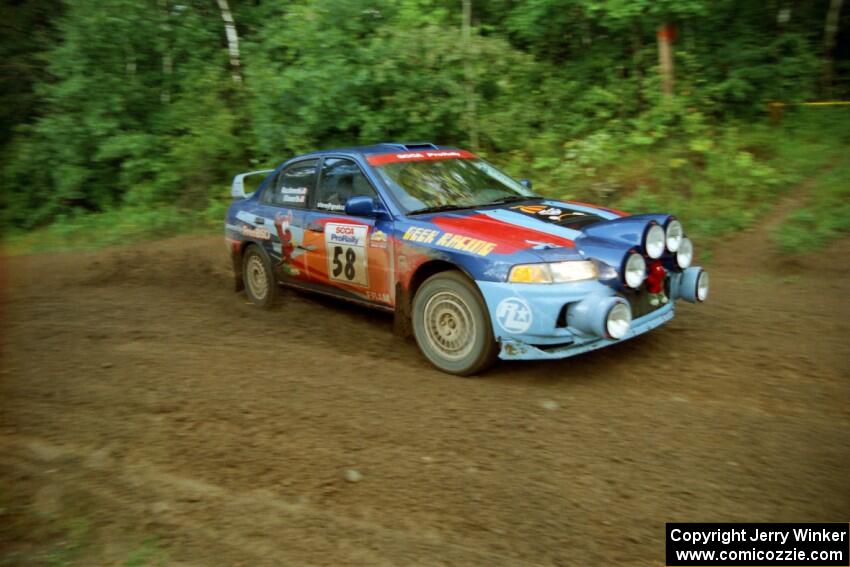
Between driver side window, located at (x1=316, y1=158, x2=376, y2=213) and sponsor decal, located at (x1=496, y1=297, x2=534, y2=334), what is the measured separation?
1719 mm

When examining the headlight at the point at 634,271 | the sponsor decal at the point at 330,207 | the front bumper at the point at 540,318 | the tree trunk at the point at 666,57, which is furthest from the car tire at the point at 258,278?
the tree trunk at the point at 666,57

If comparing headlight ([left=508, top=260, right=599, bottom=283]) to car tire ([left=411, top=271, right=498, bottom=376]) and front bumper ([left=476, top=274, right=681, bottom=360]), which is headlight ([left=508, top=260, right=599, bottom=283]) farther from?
car tire ([left=411, top=271, right=498, bottom=376])

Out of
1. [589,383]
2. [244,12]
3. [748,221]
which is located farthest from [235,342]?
[244,12]

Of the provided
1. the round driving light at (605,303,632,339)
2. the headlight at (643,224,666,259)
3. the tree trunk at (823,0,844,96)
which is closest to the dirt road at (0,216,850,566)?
the round driving light at (605,303,632,339)

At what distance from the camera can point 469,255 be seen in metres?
4.95

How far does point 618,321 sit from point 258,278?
13.6ft

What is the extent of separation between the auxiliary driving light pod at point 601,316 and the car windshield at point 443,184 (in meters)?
1.60

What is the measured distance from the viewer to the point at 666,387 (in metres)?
4.77

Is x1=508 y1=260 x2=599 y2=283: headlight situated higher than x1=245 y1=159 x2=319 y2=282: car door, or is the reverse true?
x1=245 y1=159 x2=319 y2=282: car door

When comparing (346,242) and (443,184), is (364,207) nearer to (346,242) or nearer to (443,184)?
(346,242)

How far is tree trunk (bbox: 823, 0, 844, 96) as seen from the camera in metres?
11.8

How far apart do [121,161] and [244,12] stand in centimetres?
498

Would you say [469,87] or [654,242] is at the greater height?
[469,87]

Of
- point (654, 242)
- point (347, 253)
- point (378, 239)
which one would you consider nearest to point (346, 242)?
point (347, 253)
